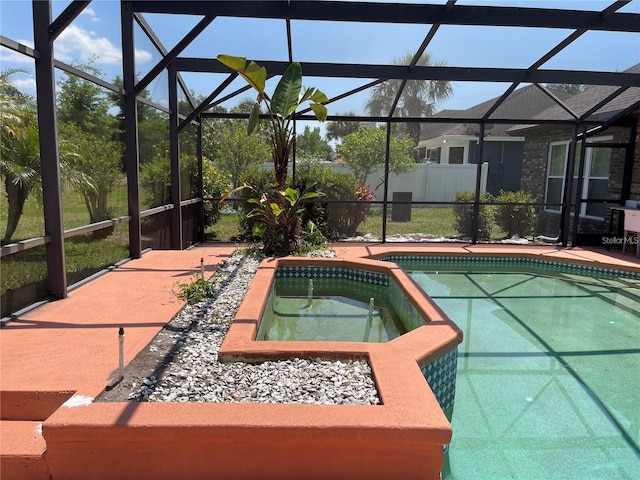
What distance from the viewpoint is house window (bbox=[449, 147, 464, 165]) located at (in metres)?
14.2

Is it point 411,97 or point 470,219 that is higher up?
point 411,97

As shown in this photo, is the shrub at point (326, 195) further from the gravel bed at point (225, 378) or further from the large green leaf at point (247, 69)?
the gravel bed at point (225, 378)

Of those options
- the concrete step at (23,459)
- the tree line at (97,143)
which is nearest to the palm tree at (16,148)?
the tree line at (97,143)

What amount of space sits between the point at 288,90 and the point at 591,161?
752 centimetres

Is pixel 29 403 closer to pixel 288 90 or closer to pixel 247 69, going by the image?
pixel 247 69

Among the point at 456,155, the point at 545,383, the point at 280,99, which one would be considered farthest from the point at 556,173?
the point at 545,383

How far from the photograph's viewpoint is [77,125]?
189 inches

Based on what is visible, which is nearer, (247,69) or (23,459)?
(23,459)

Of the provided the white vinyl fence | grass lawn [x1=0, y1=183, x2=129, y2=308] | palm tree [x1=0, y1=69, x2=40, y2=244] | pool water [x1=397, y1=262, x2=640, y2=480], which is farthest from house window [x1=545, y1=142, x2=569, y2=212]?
palm tree [x1=0, y1=69, x2=40, y2=244]

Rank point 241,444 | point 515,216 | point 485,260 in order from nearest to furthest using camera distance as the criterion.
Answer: point 241,444 → point 485,260 → point 515,216

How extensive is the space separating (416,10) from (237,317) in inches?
173

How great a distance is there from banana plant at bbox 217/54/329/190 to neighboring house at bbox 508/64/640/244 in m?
5.31

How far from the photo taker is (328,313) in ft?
17.7

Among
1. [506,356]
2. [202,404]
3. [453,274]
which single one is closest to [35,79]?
[202,404]
